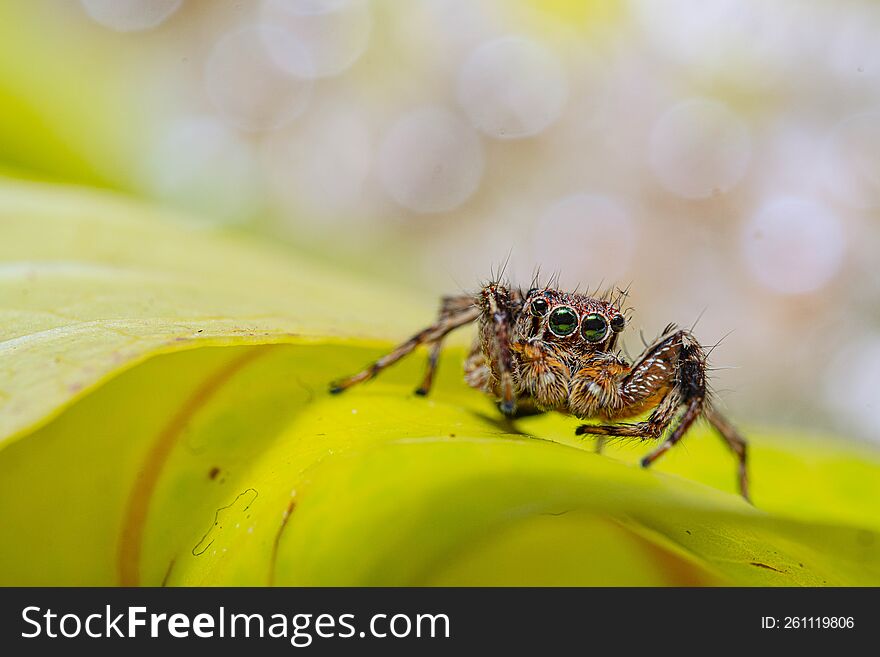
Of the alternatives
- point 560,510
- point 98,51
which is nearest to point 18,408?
point 560,510

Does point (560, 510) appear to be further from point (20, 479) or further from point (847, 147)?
point (847, 147)

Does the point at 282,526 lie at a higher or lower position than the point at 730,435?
lower

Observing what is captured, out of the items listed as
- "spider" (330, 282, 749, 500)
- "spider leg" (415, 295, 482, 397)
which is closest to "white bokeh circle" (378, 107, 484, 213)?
"spider leg" (415, 295, 482, 397)

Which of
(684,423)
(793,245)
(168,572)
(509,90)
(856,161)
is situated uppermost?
(509,90)

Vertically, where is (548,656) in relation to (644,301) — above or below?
below

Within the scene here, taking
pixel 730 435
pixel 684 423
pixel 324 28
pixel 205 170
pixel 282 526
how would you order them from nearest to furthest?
pixel 282 526 < pixel 684 423 < pixel 730 435 < pixel 205 170 < pixel 324 28

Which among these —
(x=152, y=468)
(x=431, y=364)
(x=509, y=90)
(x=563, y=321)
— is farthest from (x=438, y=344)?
(x=509, y=90)

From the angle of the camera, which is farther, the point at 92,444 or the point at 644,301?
the point at 644,301

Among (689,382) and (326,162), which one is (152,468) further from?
(326,162)
